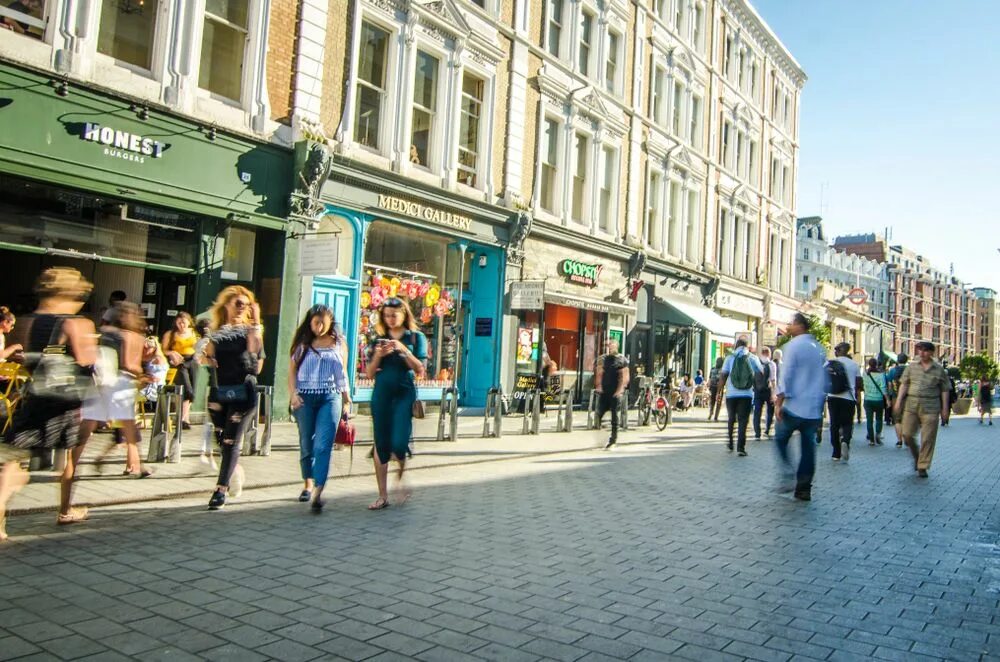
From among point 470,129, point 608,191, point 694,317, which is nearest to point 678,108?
point 608,191

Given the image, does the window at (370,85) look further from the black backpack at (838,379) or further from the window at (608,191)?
the black backpack at (838,379)

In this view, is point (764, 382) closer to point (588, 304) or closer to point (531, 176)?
point (588, 304)

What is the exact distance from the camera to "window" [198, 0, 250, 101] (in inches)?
461

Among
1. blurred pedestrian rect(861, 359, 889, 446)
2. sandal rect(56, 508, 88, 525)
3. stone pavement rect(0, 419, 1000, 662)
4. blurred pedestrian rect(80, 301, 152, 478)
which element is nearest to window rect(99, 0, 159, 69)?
blurred pedestrian rect(80, 301, 152, 478)

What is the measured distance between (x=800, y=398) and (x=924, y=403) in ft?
11.3

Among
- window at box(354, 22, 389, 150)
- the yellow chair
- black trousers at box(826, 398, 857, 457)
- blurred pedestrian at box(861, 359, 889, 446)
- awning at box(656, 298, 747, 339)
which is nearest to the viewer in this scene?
the yellow chair

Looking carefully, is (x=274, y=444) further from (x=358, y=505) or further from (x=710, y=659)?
(x=710, y=659)

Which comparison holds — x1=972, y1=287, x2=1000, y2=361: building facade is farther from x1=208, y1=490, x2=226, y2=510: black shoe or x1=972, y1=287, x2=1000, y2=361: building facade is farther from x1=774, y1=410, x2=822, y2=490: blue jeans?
x1=208, y1=490, x2=226, y2=510: black shoe

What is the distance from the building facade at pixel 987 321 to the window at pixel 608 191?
456 ft

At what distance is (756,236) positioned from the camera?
104 ft

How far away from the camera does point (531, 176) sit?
60.2 feet

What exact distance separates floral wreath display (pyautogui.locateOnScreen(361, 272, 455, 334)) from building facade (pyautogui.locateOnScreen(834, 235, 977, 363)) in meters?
94.7

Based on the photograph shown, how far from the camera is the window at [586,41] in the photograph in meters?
20.4

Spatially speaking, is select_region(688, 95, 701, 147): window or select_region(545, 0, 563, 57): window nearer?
select_region(545, 0, 563, 57): window
